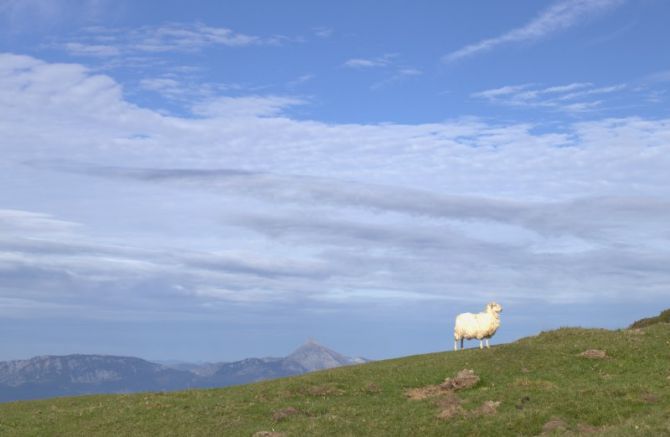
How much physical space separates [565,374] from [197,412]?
64.4 ft

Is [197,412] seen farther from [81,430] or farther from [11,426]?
[11,426]

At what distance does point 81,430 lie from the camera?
119ft

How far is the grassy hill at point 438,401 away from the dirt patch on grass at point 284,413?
49mm

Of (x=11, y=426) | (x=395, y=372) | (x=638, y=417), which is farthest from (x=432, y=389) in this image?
(x=11, y=426)

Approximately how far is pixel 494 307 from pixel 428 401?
17818mm

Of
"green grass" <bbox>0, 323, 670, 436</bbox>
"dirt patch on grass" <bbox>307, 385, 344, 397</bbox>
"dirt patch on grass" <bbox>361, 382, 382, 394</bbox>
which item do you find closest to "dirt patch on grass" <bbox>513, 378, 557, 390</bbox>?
"green grass" <bbox>0, 323, 670, 436</bbox>

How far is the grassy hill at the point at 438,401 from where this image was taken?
1214 inches

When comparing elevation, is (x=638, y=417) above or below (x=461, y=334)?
below

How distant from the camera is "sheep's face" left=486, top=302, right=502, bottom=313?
51550 mm

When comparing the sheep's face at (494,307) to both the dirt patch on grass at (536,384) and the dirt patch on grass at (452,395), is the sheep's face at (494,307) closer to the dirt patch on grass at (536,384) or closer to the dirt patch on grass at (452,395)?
the dirt patch on grass at (452,395)

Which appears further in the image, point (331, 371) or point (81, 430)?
point (331, 371)

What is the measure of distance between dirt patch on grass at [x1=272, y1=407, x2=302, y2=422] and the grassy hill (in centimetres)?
5

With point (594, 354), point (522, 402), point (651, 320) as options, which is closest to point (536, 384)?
point (522, 402)

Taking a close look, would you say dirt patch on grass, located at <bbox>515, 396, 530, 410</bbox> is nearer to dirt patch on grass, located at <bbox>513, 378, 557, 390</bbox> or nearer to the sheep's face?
dirt patch on grass, located at <bbox>513, 378, 557, 390</bbox>
